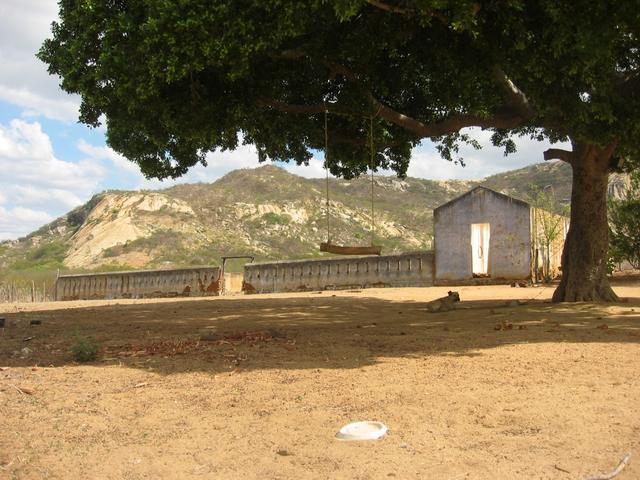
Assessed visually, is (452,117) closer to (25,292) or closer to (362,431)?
(362,431)

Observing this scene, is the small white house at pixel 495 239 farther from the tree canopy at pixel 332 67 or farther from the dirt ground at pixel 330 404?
the dirt ground at pixel 330 404

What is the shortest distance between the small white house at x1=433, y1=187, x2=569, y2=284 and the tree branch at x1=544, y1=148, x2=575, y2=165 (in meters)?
9.60

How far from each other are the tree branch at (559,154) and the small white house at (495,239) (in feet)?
31.5

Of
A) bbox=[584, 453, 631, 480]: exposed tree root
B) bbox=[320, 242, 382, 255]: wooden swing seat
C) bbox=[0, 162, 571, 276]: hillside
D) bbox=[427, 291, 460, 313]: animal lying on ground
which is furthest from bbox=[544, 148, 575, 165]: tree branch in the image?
bbox=[0, 162, 571, 276]: hillside

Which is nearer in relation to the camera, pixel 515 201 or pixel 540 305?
pixel 540 305

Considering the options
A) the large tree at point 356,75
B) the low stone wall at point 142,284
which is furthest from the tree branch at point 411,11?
the low stone wall at point 142,284

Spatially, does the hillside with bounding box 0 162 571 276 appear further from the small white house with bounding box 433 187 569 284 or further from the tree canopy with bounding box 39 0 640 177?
the tree canopy with bounding box 39 0 640 177

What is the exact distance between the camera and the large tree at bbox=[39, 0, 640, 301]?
768cm

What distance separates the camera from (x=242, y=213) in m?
56.9

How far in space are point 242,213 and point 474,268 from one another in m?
36.2

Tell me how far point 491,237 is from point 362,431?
18.9m

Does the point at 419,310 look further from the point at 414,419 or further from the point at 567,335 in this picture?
the point at 414,419

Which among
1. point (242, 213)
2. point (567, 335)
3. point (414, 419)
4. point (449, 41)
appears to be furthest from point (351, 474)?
point (242, 213)

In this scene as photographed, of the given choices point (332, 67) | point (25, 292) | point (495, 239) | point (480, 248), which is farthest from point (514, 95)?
point (25, 292)
